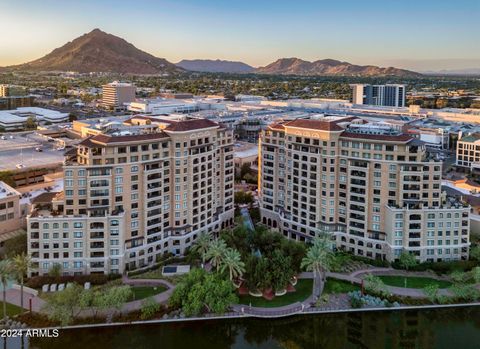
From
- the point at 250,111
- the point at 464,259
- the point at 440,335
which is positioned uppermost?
the point at 250,111

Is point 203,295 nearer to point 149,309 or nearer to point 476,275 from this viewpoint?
point 149,309

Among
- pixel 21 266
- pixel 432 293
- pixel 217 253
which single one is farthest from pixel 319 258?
pixel 21 266

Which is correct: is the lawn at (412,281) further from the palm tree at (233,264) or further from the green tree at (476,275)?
the palm tree at (233,264)

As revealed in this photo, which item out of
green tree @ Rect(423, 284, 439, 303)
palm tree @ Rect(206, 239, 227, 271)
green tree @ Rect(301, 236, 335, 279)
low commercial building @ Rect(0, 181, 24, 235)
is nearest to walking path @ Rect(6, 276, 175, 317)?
palm tree @ Rect(206, 239, 227, 271)

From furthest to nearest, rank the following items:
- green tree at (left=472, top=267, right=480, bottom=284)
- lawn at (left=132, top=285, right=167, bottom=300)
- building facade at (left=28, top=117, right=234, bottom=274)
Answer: building facade at (left=28, top=117, right=234, bottom=274) < green tree at (left=472, top=267, right=480, bottom=284) < lawn at (left=132, top=285, right=167, bottom=300)

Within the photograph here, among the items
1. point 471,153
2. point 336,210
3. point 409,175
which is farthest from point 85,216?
point 471,153

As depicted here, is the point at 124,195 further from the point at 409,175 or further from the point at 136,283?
the point at 409,175

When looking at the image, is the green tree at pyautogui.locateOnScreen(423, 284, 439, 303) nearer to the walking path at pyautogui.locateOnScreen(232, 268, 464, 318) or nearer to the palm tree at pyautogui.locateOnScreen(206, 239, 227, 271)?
the walking path at pyautogui.locateOnScreen(232, 268, 464, 318)
